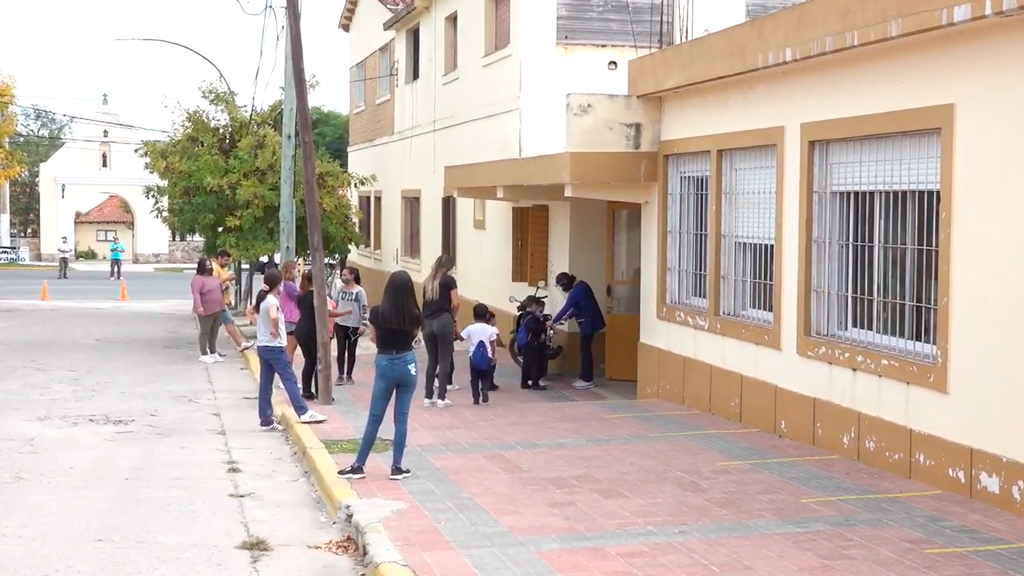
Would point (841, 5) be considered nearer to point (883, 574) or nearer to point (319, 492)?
point (883, 574)

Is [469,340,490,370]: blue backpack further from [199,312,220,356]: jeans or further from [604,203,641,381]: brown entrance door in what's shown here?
[199,312,220,356]: jeans

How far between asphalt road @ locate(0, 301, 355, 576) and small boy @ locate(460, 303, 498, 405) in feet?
7.92

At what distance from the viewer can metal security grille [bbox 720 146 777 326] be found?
11820mm

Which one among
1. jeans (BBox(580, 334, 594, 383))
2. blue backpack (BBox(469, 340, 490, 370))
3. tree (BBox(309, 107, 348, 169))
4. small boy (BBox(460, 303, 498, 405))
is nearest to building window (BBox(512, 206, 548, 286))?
jeans (BBox(580, 334, 594, 383))

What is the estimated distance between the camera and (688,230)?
13.5m

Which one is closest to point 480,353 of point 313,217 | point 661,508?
point 313,217

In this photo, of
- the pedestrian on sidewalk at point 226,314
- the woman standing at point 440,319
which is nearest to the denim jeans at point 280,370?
the woman standing at point 440,319

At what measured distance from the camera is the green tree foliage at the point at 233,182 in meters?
22.4

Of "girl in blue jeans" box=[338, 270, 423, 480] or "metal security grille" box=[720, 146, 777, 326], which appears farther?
"metal security grille" box=[720, 146, 777, 326]

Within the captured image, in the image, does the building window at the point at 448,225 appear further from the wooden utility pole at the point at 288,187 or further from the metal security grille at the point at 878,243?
the metal security grille at the point at 878,243

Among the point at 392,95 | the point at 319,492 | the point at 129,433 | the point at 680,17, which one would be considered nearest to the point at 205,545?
the point at 319,492

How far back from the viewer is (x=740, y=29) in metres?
11.6

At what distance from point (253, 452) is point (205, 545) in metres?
3.68

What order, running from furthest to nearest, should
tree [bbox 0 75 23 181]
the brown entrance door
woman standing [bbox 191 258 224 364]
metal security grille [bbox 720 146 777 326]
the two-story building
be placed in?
tree [bbox 0 75 23 181]
woman standing [bbox 191 258 224 364]
the brown entrance door
the two-story building
metal security grille [bbox 720 146 777 326]
